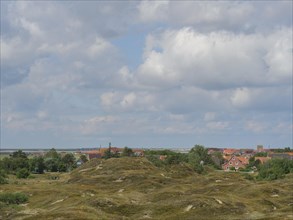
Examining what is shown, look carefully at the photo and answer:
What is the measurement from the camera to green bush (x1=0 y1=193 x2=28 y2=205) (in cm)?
9100

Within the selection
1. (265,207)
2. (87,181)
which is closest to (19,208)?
(265,207)

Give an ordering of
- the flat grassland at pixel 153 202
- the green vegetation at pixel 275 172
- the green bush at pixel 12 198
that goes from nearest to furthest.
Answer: the flat grassland at pixel 153 202, the green bush at pixel 12 198, the green vegetation at pixel 275 172

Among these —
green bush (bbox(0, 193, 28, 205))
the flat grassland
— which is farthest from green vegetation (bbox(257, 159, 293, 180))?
green bush (bbox(0, 193, 28, 205))

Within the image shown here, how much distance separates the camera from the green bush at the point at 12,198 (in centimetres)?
9100

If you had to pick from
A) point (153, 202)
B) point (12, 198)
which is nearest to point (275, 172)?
→ point (153, 202)

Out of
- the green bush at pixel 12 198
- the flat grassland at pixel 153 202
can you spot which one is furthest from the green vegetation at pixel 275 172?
the green bush at pixel 12 198

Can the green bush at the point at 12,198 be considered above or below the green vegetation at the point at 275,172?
below

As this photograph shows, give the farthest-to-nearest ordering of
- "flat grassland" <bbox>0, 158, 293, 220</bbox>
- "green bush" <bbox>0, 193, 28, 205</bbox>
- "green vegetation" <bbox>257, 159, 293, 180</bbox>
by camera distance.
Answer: "green vegetation" <bbox>257, 159, 293, 180</bbox> < "green bush" <bbox>0, 193, 28, 205</bbox> < "flat grassland" <bbox>0, 158, 293, 220</bbox>

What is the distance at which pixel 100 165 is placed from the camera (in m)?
170

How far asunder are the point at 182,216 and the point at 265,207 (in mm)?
21482

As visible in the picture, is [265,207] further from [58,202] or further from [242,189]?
[58,202]

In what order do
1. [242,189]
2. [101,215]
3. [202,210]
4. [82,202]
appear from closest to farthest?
[101,215] < [202,210] < [82,202] < [242,189]

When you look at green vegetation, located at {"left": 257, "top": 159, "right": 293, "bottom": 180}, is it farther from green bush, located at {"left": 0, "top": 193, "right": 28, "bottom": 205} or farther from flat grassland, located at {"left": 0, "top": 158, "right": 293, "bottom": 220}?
green bush, located at {"left": 0, "top": 193, "right": 28, "bottom": 205}

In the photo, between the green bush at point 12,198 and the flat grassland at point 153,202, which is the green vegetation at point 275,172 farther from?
the green bush at point 12,198
